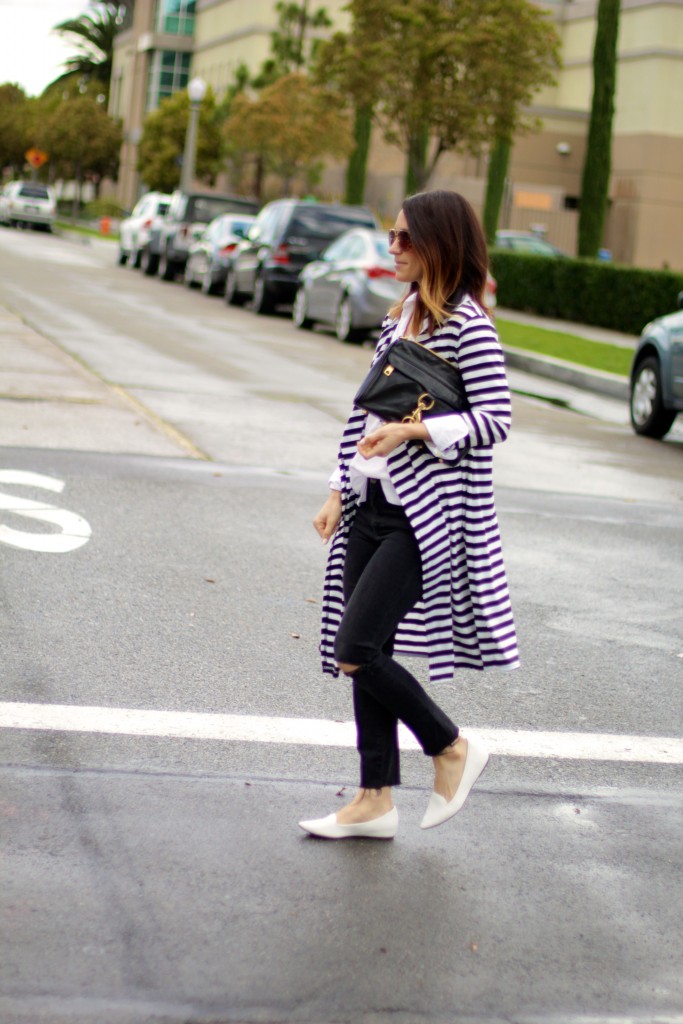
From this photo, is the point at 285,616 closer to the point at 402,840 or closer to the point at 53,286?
the point at 402,840

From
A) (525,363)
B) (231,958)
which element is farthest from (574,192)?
(231,958)

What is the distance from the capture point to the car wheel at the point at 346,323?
21484 millimetres

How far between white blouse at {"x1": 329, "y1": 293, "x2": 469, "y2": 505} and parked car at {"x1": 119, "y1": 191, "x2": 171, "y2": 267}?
33106 millimetres

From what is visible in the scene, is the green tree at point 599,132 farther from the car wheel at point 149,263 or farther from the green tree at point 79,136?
the green tree at point 79,136

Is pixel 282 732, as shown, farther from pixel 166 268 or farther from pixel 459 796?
pixel 166 268

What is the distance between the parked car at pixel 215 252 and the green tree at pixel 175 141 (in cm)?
2572

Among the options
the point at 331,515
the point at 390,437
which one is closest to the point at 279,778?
the point at 331,515

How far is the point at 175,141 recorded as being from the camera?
195ft

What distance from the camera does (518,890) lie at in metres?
3.96

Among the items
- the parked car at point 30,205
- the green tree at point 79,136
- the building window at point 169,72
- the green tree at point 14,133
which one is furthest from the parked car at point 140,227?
the green tree at point 14,133

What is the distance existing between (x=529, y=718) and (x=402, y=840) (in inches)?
51.9

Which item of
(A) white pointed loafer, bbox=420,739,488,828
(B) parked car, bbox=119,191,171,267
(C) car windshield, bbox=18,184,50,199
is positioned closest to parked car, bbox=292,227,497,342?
(B) parked car, bbox=119,191,171,267

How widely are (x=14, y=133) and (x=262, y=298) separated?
74.9 metres

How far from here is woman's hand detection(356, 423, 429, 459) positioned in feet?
12.7
